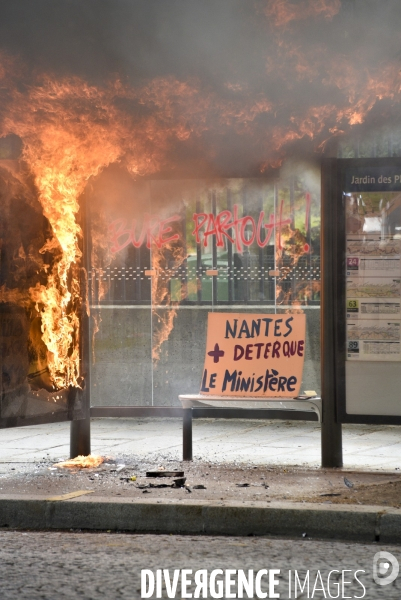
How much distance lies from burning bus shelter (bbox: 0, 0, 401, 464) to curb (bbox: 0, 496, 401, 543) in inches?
56.4

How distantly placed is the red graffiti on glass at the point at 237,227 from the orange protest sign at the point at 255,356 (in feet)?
2.64

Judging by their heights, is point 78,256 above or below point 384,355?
above

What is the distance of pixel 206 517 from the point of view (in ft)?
19.7

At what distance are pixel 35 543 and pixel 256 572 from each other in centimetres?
149

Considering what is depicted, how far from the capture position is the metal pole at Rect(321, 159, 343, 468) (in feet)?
25.0

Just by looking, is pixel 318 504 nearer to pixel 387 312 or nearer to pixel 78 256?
pixel 387 312

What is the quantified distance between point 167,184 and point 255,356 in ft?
5.51

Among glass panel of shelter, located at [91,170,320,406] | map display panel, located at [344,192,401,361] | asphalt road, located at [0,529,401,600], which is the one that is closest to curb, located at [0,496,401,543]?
asphalt road, located at [0,529,401,600]

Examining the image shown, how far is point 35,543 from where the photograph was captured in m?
5.66

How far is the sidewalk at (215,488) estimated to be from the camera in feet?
19.5

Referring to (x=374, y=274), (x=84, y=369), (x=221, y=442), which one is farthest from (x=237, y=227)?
(x=221, y=442)

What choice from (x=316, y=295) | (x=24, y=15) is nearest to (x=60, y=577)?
(x=316, y=295)

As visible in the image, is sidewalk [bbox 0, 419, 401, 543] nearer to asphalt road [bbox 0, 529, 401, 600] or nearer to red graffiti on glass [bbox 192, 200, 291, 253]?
asphalt road [bbox 0, 529, 401, 600]

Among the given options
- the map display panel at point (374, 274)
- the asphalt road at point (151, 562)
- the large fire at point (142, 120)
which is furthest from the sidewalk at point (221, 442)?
the asphalt road at point (151, 562)
